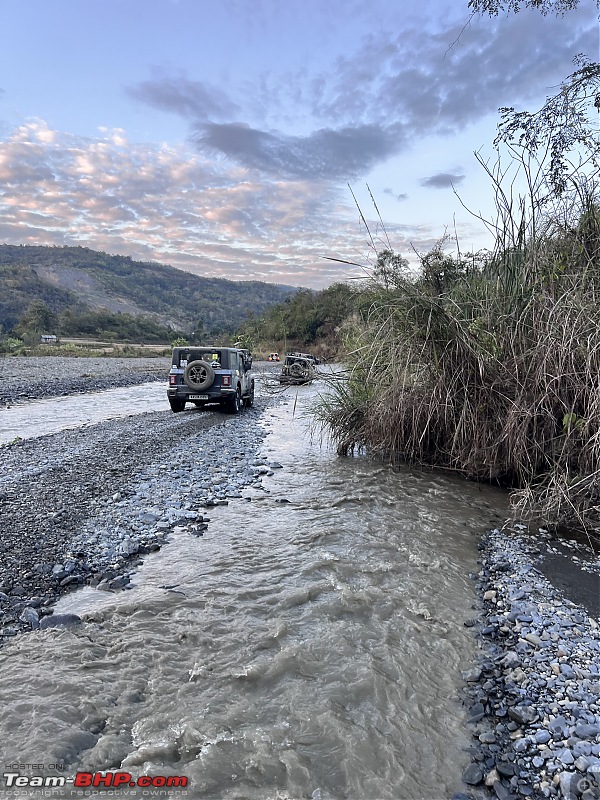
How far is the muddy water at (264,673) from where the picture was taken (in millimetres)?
2521

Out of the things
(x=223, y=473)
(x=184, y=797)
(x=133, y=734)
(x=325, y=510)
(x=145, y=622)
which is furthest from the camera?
(x=223, y=473)

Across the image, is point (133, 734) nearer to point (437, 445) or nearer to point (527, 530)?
point (527, 530)

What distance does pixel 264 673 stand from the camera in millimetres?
3275

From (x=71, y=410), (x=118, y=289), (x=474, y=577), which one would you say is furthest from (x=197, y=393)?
(x=118, y=289)

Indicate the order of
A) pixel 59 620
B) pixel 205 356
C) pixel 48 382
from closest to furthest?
1. pixel 59 620
2. pixel 205 356
3. pixel 48 382

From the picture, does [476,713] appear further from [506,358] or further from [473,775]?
[506,358]

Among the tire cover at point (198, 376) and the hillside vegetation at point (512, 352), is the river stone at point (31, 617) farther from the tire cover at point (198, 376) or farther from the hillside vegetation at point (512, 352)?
the tire cover at point (198, 376)

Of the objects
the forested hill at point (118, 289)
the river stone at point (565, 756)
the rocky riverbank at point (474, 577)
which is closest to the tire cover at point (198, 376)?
the rocky riverbank at point (474, 577)

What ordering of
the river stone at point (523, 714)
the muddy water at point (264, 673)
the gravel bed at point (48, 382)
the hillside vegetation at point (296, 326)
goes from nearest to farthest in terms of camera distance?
the muddy water at point (264, 673) → the river stone at point (523, 714) → the gravel bed at point (48, 382) → the hillside vegetation at point (296, 326)

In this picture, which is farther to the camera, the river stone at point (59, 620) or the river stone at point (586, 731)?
the river stone at point (59, 620)

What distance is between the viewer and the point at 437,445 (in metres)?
8.23

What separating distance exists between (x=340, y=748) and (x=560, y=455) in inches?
182

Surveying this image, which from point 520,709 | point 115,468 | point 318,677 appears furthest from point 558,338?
point 115,468

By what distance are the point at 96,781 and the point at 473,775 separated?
1.94 meters
